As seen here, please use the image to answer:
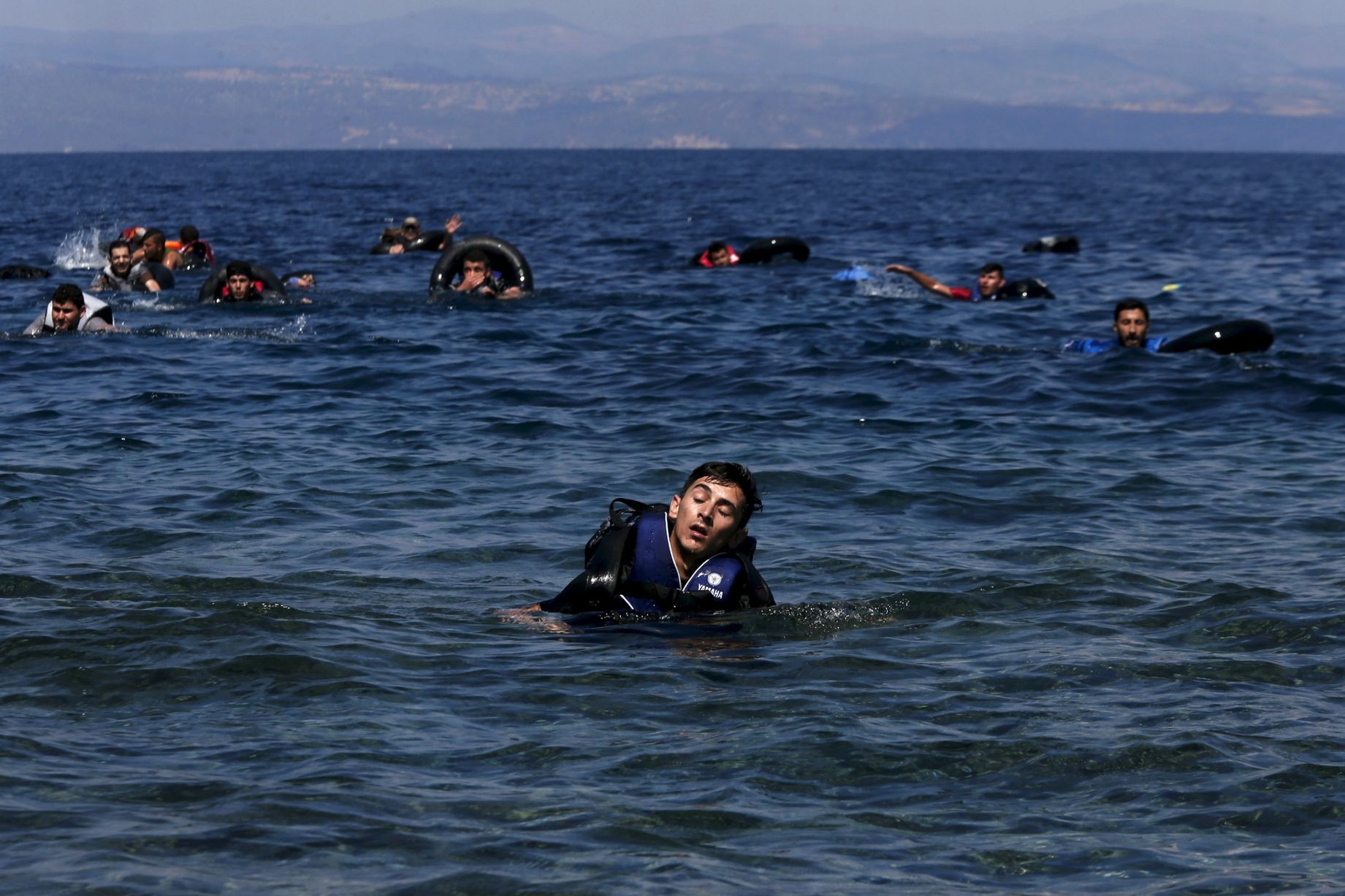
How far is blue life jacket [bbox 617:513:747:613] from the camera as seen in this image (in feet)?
26.8

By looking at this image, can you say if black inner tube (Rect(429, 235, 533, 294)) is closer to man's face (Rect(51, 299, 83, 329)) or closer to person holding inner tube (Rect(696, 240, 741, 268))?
man's face (Rect(51, 299, 83, 329))

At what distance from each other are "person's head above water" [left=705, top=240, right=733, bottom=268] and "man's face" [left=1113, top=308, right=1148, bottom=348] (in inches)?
463

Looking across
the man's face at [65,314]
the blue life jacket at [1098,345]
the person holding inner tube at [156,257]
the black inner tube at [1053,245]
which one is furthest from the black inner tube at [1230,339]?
the black inner tube at [1053,245]

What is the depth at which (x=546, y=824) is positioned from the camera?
19.1 ft

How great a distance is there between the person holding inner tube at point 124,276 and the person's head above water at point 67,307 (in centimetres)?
383

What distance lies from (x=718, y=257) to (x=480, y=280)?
7.02 metres

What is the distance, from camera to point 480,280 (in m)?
23.0

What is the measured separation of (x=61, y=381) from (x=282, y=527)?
21.9 feet

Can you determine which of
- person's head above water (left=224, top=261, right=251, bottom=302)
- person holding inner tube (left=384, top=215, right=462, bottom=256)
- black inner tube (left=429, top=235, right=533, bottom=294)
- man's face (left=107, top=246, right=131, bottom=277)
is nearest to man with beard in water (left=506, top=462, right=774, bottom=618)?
person's head above water (left=224, top=261, right=251, bottom=302)

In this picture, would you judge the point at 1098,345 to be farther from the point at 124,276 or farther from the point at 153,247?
the point at 153,247

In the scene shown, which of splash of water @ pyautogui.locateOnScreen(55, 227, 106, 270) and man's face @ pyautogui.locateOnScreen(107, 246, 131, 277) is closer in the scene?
man's face @ pyautogui.locateOnScreen(107, 246, 131, 277)

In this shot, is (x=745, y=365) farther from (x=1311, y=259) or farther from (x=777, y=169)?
(x=777, y=169)

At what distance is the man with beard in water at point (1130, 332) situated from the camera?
17891mm

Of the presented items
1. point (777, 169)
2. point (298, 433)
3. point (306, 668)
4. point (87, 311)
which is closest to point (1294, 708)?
point (306, 668)
